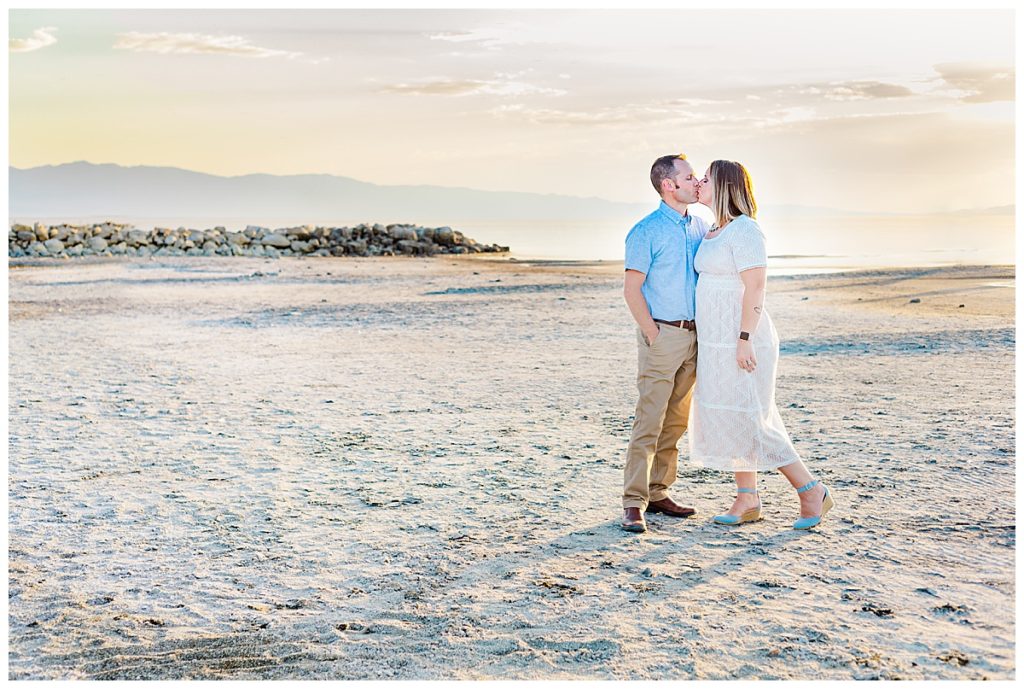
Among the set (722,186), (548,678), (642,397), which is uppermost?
(722,186)

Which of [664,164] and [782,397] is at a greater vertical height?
[664,164]

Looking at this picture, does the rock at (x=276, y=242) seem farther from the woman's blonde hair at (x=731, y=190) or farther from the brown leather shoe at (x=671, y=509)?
the woman's blonde hair at (x=731, y=190)

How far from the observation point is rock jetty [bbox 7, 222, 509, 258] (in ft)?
108

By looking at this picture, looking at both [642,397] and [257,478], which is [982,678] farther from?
[257,478]

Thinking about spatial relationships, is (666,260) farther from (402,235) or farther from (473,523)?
(402,235)

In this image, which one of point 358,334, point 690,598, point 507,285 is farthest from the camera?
point 507,285

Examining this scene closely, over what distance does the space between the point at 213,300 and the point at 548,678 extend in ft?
49.7

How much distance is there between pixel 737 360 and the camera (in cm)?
557

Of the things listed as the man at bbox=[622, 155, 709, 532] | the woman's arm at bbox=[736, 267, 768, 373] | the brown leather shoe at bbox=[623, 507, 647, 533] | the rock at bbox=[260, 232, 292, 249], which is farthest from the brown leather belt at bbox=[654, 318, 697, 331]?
the rock at bbox=[260, 232, 292, 249]

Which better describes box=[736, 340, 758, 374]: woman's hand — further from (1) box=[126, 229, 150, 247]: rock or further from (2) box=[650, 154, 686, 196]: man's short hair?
(1) box=[126, 229, 150, 247]: rock

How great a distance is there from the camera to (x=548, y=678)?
409cm

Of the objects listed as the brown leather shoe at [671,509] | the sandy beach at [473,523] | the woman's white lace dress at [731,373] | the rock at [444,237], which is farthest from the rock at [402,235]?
the woman's white lace dress at [731,373]

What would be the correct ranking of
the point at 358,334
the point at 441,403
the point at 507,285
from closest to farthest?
the point at 441,403, the point at 358,334, the point at 507,285

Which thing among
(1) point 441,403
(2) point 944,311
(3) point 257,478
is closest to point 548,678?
(3) point 257,478
